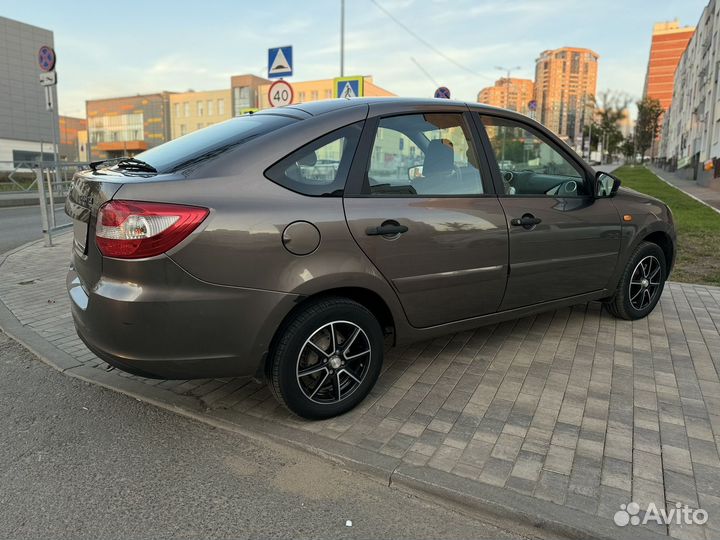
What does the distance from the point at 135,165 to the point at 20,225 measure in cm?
1111

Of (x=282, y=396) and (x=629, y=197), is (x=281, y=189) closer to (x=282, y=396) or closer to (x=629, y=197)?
(x=282, y=396)

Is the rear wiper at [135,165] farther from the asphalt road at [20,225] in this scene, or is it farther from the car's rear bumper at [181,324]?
the asphalt road at [20,225]

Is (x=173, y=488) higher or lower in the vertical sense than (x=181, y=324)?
lower

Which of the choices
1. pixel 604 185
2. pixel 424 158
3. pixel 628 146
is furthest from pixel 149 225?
pixel 628 146

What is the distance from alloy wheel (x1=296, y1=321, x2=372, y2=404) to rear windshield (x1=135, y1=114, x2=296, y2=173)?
42.9 inches

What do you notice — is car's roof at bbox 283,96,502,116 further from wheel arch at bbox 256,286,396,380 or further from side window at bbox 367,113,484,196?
wheel arch at bbox 256,286,396,380

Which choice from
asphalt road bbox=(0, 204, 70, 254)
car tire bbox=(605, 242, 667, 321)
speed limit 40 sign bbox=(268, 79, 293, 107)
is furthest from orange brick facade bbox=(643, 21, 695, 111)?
car tire bbox=(605, 242, 667, 321)

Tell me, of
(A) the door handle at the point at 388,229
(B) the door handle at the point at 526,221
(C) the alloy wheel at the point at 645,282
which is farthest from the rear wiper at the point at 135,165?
(C) the alloy wheel at the point at 645,282

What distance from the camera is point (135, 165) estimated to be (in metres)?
3.03

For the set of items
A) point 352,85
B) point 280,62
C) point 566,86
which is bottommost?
point 352,85

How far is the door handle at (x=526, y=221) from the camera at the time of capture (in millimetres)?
3694

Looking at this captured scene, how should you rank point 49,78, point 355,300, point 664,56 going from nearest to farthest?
point 355,300 < point 49,78 < point 664,56

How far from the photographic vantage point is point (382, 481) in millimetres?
2615

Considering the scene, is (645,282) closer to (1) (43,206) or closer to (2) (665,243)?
(2) (665,243)
